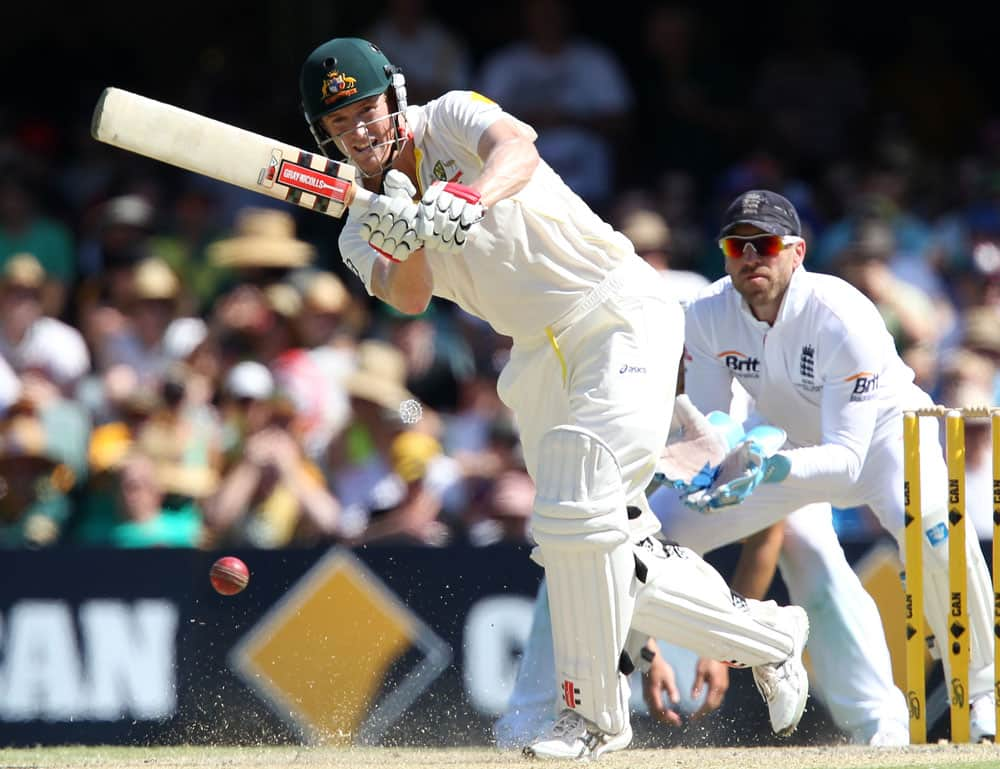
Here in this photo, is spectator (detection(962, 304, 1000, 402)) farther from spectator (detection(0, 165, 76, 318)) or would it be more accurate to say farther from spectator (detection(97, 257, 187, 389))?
spectator (detection(0, 165, 76, 318))

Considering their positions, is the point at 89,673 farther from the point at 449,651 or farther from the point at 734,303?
the point at 734,303

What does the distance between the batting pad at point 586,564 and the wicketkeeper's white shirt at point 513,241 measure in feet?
1.32

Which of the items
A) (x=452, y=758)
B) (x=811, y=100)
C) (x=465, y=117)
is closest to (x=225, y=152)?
(x=465, y=117)

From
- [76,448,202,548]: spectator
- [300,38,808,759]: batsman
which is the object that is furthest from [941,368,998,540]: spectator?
[76,448,202,548]: spectator

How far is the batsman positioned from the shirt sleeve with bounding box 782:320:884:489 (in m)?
0.65

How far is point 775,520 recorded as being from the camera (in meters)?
5.57

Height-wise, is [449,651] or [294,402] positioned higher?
[294,402]

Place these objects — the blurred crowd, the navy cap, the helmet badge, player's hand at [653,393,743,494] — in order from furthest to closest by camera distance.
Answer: the blurred crowd, the navy cap, player's hand at [653,393,743,494], the helmet badge

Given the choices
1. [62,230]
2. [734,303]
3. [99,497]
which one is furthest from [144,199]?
[734,303]

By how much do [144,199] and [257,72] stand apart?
1.57 meters

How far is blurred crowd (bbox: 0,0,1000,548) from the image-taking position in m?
6.66

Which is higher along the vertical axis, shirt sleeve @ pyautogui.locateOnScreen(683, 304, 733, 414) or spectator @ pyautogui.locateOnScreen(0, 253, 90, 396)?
spectator @ pyautogui.locateOnScreen(0, 253, 90, 396)

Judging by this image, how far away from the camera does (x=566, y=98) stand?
349 inches

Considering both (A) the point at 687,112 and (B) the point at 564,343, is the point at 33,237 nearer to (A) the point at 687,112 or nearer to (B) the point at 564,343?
(A) the point at 687,112
